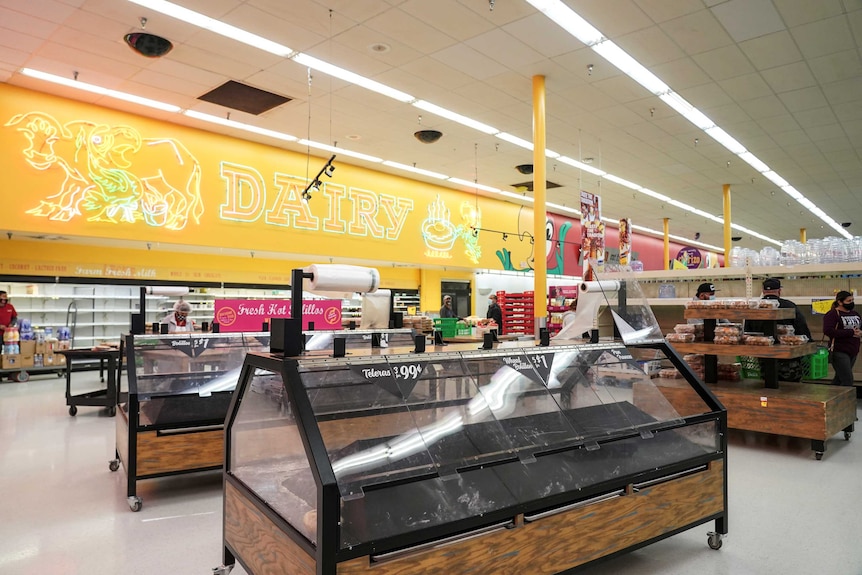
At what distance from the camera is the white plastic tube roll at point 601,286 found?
337 centimetres

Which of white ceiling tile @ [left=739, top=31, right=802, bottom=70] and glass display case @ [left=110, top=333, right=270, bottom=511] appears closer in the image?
glass display case @ [left=110, top=333, right=270, bottom=511]

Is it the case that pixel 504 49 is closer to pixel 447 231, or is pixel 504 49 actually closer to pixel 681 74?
pixel 681 74

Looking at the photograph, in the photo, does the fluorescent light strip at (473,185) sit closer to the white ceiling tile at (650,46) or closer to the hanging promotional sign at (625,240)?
the hanging promotional sign at (625,240)

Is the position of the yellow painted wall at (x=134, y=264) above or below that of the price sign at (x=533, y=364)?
above

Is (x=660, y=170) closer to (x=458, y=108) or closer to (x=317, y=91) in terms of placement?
(x=458, y=108)

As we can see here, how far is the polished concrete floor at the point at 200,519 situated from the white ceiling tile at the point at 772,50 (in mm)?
4669

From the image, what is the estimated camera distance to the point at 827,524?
3.54 m

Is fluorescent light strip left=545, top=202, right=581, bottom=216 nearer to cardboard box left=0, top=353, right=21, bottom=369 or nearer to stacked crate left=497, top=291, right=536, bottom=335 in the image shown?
stacked crate left=497, top=291, right=536, bottom=335

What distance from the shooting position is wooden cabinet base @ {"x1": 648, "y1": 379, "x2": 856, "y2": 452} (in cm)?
495

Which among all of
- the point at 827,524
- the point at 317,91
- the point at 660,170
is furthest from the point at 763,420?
the point at 660,170

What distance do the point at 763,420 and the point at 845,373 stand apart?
77.5 inches

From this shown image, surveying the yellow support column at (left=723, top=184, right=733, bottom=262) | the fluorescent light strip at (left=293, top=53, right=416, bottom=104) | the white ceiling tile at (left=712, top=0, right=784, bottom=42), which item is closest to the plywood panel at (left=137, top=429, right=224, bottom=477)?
the fluorescent light strip at (left=293, top=53, right=416, bottom=104)

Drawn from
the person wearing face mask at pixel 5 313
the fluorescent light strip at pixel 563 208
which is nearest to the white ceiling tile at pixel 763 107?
the fluorescent light strip at pixel 563 208

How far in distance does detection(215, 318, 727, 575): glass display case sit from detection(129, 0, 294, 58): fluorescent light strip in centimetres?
524
